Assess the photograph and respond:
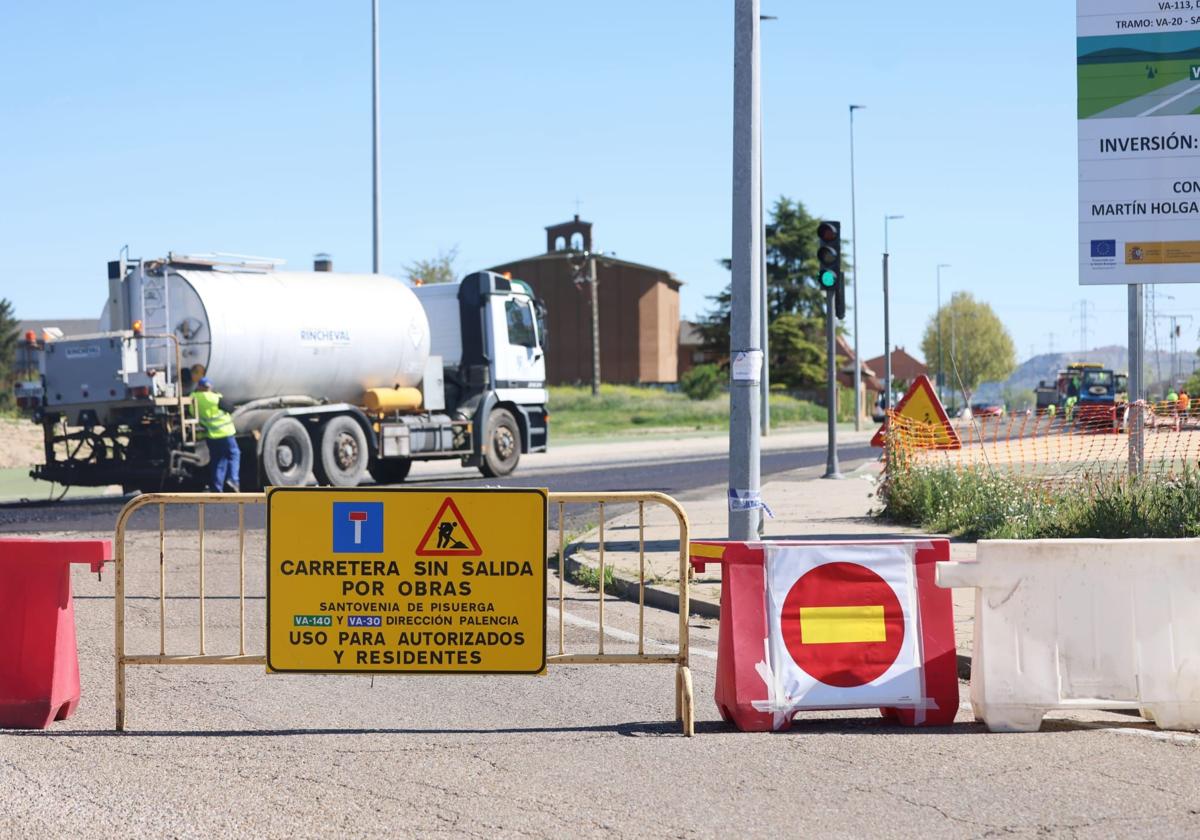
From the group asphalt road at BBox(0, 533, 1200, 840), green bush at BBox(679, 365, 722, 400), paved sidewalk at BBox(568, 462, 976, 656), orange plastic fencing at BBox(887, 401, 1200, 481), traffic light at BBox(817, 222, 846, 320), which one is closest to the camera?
asphalt road at BBox(0, 533, 1200, 840)

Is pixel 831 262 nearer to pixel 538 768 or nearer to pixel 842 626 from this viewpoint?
pixel 842 626

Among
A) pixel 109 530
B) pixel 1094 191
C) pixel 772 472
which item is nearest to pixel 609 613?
pixel 1094 191

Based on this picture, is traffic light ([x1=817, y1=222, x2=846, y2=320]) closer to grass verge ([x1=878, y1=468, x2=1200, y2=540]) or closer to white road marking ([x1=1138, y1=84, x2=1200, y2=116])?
grass verge ([x1=878, y1=468, x2=1200, y2=540])

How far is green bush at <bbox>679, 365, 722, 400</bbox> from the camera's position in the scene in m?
73.3

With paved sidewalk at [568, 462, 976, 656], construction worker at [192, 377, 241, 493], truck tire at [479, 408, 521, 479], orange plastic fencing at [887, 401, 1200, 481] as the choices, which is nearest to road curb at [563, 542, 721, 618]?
paved sidewalk at [568, 462, 976, 656]

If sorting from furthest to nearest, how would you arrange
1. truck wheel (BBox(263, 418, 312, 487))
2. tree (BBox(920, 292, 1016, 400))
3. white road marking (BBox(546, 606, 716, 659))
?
tree (BBox(920, 292, 1016, 400)), truck wheel (BBox(263, 418, 312, 487)), white road marking (BBox(546, 606, 716, 659))

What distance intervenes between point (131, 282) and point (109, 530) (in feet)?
17.8

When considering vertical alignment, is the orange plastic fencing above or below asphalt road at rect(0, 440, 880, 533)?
above

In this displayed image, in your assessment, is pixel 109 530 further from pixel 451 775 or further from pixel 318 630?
pixel 451 775

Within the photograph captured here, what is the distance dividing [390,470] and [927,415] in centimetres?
1054

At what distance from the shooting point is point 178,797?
18.7ft

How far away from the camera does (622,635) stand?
9.80m

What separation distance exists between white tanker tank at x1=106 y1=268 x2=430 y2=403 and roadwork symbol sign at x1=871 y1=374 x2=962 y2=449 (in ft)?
28.9

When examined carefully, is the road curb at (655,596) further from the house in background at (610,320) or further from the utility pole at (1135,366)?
the house in background at (610,320)
